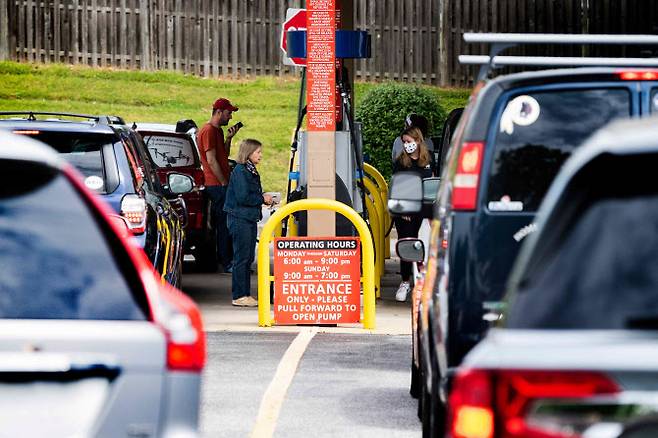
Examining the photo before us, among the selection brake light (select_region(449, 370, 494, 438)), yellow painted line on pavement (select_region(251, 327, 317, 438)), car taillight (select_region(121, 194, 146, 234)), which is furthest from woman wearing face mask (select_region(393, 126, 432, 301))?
brake light (select_region(449, 370, 494, 438))

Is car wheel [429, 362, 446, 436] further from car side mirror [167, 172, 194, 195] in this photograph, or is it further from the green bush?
the green bush

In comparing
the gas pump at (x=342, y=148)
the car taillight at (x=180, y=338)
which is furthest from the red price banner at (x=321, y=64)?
the car taillight at (x=180, y=338)

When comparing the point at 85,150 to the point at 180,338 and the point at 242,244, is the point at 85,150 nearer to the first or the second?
the point at 242,244

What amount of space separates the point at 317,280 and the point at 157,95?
861 inches

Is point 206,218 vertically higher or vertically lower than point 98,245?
lower

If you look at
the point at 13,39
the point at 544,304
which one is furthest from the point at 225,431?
the point at 13,39

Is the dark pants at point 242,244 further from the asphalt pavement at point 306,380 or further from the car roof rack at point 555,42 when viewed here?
the car roof rack at point 555,42

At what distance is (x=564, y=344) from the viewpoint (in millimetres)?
4051

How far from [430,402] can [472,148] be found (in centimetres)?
136

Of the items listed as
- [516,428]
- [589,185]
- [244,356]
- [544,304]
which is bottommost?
[244,356]

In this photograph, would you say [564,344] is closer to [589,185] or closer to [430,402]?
[589,185]

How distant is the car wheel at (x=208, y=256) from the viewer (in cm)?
2092

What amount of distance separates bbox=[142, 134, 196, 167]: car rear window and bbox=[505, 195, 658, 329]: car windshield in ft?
54.0

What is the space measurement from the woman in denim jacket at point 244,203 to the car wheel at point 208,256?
14.7ft
